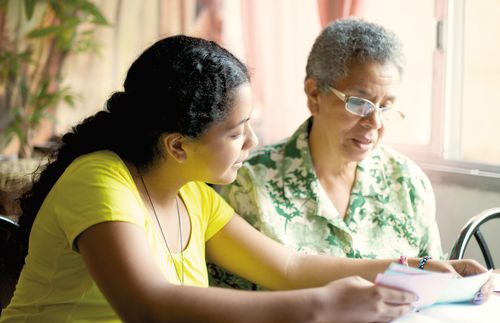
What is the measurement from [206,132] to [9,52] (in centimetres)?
340

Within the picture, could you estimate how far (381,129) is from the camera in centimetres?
185

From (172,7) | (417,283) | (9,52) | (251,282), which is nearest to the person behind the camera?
(417,283)

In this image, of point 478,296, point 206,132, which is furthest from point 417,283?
point 206,132

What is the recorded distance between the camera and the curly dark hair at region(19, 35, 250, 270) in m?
1.30

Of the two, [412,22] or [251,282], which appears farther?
[412,22]

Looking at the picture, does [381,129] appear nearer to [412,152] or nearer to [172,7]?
[412,152]

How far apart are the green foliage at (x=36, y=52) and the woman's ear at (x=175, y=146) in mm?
3131

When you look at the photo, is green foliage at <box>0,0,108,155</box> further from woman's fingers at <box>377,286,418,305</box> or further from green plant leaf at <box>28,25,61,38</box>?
woman's fingers at <box>377,286,418,305</box>

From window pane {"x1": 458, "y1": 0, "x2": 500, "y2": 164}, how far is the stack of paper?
1.50 m

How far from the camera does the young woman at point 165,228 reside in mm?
1079

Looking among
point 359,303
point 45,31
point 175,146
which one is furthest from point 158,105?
point 45,31

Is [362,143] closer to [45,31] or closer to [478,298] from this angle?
[478,298]

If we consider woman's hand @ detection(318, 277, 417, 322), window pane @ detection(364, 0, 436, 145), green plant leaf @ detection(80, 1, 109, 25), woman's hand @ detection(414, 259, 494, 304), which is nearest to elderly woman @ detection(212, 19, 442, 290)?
woman's hand @ detection(414, 259, 494, 304)

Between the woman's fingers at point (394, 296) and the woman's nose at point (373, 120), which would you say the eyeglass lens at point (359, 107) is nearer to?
the woman's nose at point (373, 120)
